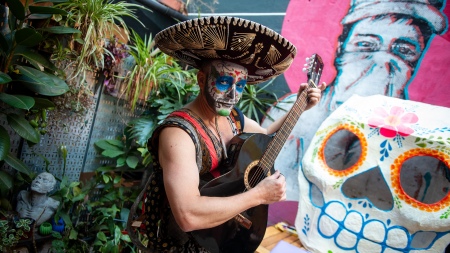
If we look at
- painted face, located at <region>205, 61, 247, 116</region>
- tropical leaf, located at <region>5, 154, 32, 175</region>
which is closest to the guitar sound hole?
painted face, located at <region>205, 61, 247, 116</region>

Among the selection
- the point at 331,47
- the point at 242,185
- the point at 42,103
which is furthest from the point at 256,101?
the point at 42,103

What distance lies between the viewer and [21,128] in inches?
74.6

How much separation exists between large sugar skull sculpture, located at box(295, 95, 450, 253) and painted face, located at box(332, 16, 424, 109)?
483mm

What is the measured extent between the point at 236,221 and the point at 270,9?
2879 millimetres

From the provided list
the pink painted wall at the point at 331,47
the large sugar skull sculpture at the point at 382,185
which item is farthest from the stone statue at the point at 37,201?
the pink painted wall at the point at 331,47

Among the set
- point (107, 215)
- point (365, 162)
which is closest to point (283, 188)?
point (365, 162)

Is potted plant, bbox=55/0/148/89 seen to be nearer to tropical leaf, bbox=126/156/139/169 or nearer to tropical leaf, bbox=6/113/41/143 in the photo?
tropical leaf, bbox=6/113/41/143

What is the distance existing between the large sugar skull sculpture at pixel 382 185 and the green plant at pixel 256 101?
897 mm

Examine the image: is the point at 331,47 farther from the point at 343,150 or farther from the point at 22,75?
the point at 22,75

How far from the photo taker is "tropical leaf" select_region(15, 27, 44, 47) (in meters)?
1.75

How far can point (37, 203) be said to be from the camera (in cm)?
223

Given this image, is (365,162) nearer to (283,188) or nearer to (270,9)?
(283,188)

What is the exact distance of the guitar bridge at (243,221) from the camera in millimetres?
1309

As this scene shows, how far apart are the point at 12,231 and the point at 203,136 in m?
1.74
